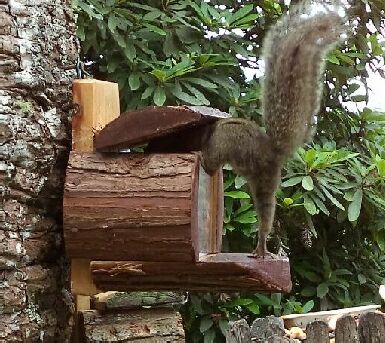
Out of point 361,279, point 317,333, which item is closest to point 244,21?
point 361,279

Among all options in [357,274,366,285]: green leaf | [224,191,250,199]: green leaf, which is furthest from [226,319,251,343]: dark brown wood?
[357,274,366,285]: green leaf

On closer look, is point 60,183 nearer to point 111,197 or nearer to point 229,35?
point 111,197

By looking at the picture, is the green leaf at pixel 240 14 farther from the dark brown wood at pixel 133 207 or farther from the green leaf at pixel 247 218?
the dark brown wood at pixel 133 207

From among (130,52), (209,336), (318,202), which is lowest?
(209,336)

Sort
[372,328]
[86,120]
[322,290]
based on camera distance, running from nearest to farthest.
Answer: [86,120] → [372,328] → [322,290]

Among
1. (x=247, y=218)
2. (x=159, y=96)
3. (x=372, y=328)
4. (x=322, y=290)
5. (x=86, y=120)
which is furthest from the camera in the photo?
(x=322, y=290)

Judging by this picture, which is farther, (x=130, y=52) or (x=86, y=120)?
(x=130, y=52)

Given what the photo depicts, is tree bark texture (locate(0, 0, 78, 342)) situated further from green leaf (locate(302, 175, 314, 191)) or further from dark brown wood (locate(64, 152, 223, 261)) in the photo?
green leaf (locate(302, 175, 314, 191))

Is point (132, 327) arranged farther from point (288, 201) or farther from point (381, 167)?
point (381, 167)

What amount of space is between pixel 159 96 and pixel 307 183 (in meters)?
0.49

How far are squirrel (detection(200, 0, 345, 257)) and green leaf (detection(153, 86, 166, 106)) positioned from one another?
85 cm

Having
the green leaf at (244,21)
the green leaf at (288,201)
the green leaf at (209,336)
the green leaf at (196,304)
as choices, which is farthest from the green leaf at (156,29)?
the green leaf at (209,336)

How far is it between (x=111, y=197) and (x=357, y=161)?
4.60 ft

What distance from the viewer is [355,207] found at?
7.21 feet
